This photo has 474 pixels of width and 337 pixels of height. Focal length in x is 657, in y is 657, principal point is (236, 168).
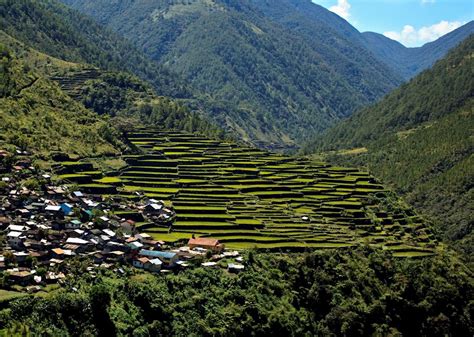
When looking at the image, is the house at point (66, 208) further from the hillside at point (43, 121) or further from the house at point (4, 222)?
the hillside at point (43, 121)

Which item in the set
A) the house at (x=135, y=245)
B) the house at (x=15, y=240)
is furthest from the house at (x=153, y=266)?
the house at (x=15, y=240)

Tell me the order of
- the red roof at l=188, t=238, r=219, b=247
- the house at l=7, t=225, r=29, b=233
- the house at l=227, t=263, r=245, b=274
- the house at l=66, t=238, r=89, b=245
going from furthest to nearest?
the red roof at l=188, t=238, r=219, b=247
the house at l=227, t=263, r=245, b=274
the house at l=66, t=238, r=89, b=245
the house at l=7, t=225, r=29, b=233

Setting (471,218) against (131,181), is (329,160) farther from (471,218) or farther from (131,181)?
(131,181)

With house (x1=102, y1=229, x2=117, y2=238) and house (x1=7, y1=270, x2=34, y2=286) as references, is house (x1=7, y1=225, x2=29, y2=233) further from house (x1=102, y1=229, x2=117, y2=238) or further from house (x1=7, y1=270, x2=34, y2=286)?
house (x1=7, y1=270, x2=34, y2=286)

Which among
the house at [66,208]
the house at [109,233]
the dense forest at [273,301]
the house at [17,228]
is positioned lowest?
the dense forest at [273,301]

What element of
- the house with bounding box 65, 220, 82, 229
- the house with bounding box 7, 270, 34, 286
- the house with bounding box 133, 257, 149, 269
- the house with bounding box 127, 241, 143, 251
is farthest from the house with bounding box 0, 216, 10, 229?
the house with bounding box 133, 257, 149, 269

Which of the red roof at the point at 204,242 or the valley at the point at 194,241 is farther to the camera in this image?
the red roof at the point at 204,242

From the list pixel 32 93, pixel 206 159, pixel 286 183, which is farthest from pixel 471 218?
pixel 32 93
